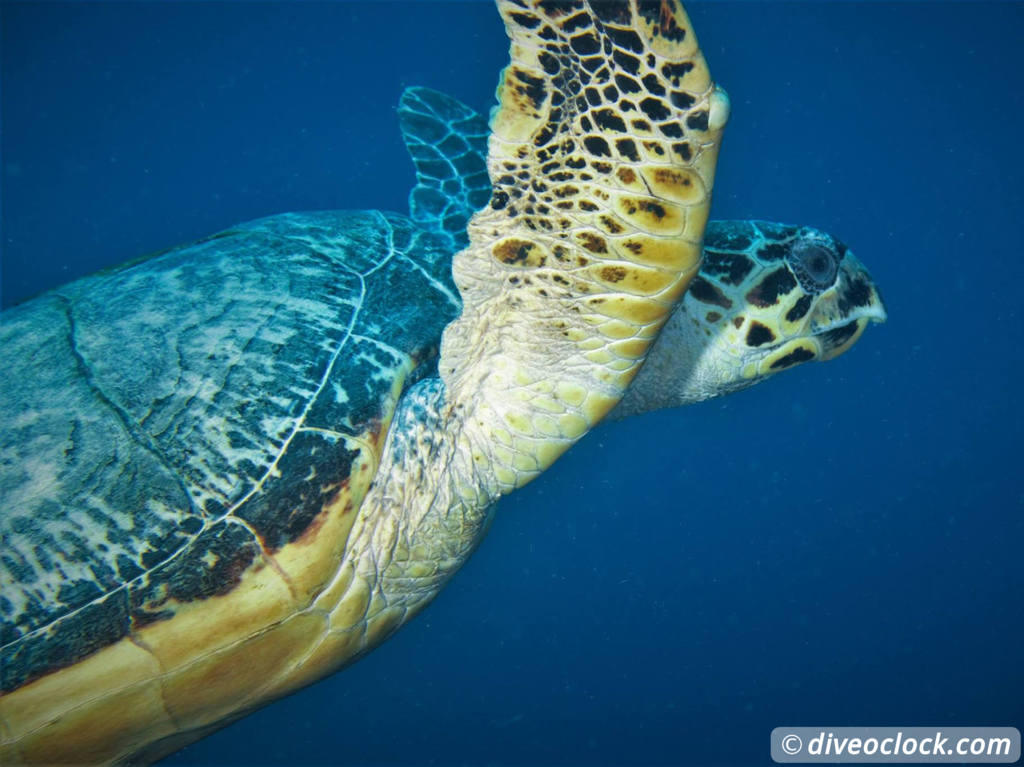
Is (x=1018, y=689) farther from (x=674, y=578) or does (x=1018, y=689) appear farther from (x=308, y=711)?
(x=308, y=711)

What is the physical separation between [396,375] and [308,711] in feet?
42.6

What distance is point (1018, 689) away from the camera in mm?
11820

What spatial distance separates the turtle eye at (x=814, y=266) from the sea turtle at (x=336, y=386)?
0.5 inches

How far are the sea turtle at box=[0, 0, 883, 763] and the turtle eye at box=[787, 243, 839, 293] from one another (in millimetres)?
12

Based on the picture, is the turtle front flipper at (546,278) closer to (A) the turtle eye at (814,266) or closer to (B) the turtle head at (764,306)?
(B) the turtle head at (764,306)

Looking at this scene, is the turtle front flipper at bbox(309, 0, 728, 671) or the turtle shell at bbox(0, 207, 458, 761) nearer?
the turtle front flipper at bbox(309, 0, 728, 671)

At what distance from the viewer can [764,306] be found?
1.99 meters

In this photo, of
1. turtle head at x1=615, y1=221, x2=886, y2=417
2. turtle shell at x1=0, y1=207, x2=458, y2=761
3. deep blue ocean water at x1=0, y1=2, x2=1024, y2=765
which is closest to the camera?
turtle shell at x1=0, y1=207, x2=458, y2=761

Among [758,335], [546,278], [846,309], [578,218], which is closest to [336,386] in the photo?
[546,278]

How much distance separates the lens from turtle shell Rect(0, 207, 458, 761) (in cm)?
141

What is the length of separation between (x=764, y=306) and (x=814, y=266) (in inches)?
10.5

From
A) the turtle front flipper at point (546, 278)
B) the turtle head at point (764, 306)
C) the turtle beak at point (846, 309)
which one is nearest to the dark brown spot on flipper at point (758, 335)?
the turtle head at point (764, 306)

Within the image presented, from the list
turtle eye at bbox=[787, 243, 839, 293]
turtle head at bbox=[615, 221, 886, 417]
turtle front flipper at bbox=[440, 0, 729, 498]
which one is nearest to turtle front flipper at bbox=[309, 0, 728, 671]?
turtle front flipper at bbox=[440, 0, 729, 498]

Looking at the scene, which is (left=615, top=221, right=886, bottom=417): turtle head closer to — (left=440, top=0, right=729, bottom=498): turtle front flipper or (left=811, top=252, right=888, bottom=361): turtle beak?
(left=811, top=252, right=888, bottom=361): turtle beak
